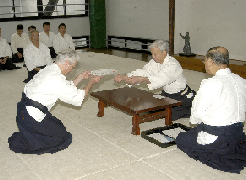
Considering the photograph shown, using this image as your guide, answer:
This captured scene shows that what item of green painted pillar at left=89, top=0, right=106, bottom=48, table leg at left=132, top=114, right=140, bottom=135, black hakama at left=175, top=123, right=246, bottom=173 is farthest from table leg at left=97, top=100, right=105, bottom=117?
green painted pillar at left=89, top=0, right=106, bottom=48

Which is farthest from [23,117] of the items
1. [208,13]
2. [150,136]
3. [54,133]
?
[208,13]

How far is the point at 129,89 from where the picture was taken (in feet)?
13.2

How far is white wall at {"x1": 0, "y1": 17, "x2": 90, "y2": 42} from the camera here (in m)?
9.52

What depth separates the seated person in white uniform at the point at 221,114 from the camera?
2.36m

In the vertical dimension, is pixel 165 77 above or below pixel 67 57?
below

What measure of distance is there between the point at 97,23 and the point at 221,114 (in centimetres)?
934

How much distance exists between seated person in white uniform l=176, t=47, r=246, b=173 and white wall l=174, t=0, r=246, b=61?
4364mm

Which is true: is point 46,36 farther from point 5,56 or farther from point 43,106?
point 43,106

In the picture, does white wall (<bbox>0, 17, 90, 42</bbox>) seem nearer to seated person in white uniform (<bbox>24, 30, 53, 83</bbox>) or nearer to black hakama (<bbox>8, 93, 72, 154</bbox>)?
seated person in white uniform (<bbox>24, 30, 53, 83</bbox>)

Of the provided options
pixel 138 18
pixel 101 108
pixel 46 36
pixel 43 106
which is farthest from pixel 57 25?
pixel 43 106

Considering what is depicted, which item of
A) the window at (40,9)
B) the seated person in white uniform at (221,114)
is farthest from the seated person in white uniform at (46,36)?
the seated person in white uniform at (221,114)

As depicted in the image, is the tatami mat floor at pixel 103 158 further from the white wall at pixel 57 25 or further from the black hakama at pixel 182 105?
the white wall at pixel 57 25

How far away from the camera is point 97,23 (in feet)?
36.7

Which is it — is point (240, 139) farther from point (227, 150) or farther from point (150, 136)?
point (150, 136)
